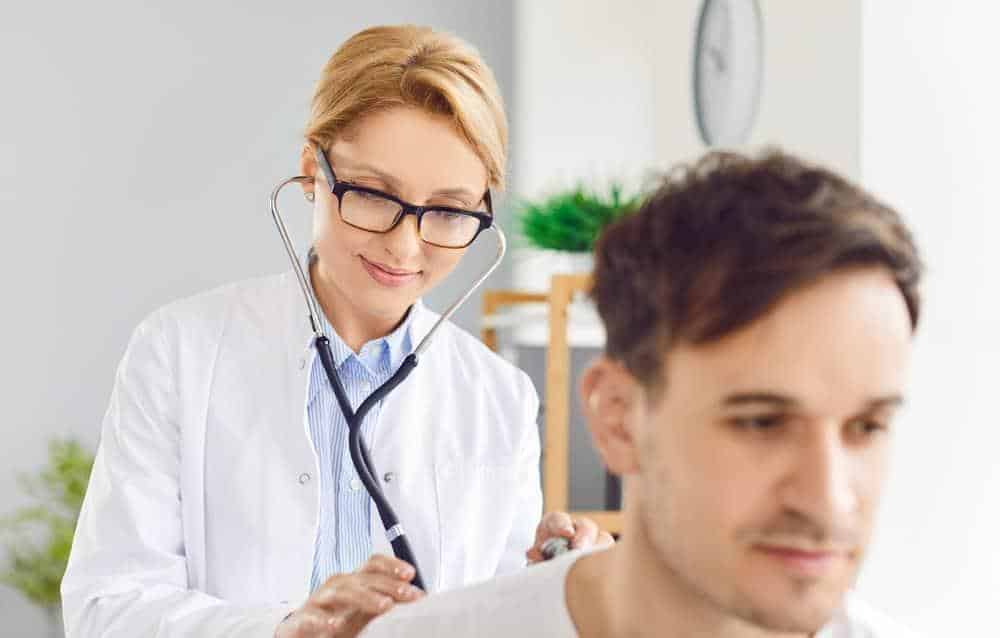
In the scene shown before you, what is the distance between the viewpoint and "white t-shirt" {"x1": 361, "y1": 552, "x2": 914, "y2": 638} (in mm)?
976

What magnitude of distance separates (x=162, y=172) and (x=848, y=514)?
10.3 ft

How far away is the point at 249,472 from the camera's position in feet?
5.10

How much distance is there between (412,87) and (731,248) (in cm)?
69

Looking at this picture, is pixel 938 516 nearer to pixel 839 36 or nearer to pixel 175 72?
pixel 839 36

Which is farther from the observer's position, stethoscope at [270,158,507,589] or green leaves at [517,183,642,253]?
green leaves at [517,183,642,253]

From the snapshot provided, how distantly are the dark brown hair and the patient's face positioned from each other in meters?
0.02

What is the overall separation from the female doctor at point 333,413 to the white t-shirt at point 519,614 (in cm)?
33

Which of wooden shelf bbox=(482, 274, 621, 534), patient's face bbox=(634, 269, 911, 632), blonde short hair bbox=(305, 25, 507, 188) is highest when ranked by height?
blonde short hair bbox=(305, 25, 507, 188)

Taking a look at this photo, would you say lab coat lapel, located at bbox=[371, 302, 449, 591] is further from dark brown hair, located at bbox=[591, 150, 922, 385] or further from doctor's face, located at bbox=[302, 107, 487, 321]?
dark brown hair, located at bbox=[591, 150, 922, 385]

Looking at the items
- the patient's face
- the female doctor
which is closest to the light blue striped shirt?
the female doctor

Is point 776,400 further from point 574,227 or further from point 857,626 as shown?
point 574,227

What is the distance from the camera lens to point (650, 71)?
154 inches

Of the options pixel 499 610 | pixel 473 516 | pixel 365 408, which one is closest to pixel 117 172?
pixel 473 516

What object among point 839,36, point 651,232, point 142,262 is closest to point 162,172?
point 142,262
